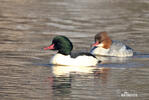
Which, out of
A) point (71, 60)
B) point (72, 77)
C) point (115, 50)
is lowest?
point (72, 77)

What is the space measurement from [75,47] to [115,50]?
1.53 metres

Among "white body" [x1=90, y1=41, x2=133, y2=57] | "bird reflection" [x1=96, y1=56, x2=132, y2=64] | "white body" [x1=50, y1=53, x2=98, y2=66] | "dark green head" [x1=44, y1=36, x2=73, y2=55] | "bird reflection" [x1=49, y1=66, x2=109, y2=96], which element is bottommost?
"bird reflection" [x1=49, y1=66, x2=109, y2=96]

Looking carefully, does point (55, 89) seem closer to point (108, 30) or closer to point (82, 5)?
point (108, 30)

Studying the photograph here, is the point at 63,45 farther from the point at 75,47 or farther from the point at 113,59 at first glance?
the point at 75,47

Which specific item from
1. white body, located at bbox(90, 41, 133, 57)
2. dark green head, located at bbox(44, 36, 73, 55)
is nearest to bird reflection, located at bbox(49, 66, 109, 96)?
dark green head, located at bbox(44, 36, 73, 55)

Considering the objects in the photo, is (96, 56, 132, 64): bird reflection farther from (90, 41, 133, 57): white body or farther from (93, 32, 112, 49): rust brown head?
(93, 32, 112, 49): rust brown head

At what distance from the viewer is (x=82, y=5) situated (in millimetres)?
37219

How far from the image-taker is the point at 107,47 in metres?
21.1

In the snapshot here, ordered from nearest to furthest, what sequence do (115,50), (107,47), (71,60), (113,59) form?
(71,60), (113,59), (115,50), (107,47)

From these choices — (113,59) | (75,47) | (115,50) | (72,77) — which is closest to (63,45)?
(72,77)

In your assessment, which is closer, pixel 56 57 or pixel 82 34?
pixel 56 57

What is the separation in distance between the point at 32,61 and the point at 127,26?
429 inches

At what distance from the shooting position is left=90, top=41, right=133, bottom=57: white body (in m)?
20.4

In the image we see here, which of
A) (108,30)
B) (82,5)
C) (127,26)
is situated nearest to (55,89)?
(108,30)
